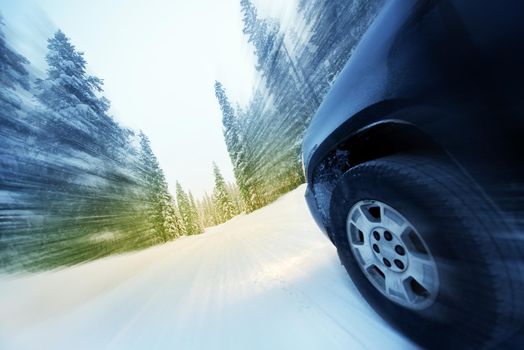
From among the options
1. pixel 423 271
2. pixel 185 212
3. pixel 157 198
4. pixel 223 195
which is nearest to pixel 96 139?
pixel 157 198

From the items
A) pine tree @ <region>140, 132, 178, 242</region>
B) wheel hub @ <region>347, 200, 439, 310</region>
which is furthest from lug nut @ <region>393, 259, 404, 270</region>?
pine tree @ <region>140, 132, 178, 242</region>

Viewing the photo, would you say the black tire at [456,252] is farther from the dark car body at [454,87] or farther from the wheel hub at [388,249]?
the wheel hub at [388,249]

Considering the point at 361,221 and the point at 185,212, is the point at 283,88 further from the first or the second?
the point at 185,212

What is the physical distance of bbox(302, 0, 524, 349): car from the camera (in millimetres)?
896

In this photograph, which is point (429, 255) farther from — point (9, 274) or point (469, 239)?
point (9, 274)

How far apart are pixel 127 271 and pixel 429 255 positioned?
10000mm

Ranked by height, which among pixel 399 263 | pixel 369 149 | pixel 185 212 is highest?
pixel 185 212

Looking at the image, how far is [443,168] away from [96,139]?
20648mm

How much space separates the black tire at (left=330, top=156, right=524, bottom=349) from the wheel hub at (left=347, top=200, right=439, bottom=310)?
5 cm

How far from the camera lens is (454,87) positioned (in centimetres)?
98

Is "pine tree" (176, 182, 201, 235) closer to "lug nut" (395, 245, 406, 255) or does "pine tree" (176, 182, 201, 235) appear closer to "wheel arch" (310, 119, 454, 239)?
"wheel arch" (310, 119, 454, 239)

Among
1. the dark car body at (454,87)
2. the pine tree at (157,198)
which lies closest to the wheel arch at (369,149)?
the dark car body at (454,87)

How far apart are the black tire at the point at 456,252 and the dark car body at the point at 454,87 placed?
0.26 ft

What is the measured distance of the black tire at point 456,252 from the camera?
0.98 metres
